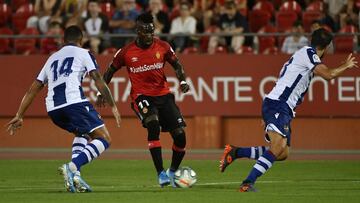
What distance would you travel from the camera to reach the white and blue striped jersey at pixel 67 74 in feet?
46.6

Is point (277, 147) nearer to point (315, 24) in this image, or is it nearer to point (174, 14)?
point (315, 24)

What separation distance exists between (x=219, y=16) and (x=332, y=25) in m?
2.60

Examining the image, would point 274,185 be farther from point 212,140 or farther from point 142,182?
point 212,140

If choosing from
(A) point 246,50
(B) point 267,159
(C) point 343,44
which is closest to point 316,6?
(C) point 343,44

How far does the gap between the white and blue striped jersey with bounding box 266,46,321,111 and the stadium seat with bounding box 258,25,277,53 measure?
28.0 ft

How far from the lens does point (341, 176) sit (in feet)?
54.8

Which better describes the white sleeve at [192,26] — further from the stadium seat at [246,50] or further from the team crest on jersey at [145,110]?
the team crest on jersey at [145,110]

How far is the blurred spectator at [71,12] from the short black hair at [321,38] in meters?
11.0

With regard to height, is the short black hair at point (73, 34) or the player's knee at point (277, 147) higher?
the short black hair at point (73, 34)

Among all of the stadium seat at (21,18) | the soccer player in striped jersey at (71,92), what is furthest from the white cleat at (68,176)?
the stadium seat at (21,18)

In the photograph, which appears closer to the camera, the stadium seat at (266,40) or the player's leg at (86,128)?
the player's leg at (86,128)

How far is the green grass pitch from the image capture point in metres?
13.1

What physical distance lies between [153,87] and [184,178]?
146cm

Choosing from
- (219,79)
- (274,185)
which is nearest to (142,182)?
(274,185)
